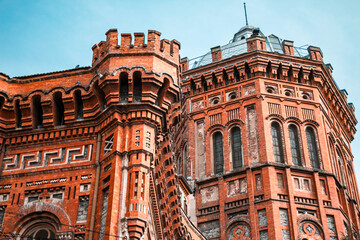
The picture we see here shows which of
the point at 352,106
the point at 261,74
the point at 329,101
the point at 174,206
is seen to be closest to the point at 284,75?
the point at 261,74

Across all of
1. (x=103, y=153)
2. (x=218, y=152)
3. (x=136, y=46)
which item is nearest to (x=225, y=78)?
(x=218, y=152)

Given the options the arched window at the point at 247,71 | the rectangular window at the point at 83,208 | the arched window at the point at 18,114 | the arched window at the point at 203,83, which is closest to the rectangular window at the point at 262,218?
the arched window at the point at 247,71

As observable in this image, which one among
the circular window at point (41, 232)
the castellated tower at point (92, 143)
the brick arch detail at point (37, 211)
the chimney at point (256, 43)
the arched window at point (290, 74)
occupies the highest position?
the chimney at point (256, 43)

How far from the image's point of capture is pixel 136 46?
16.3 metres

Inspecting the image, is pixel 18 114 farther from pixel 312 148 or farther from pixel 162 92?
pixel 312 148

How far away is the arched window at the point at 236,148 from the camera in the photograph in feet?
104

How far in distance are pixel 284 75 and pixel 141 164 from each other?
20.8 metres

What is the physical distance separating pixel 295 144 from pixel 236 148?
301 centimetres

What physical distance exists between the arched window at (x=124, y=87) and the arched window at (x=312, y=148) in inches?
705

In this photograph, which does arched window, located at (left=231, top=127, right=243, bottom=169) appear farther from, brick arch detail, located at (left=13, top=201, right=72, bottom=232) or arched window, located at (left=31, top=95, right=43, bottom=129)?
brick arch detail, located at (left=13, top=201, right=72, bottom=232)

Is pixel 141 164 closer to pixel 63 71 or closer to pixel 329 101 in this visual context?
pixel 63 71

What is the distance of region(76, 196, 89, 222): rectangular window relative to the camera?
1424 centimetres

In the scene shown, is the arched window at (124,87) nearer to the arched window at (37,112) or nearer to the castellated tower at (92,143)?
the castellated tower at (92,143)

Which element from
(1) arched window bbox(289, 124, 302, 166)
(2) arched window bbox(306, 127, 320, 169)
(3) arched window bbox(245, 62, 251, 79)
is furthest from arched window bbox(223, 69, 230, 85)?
(2) arched window bbox(306, 127, 320, 169)
